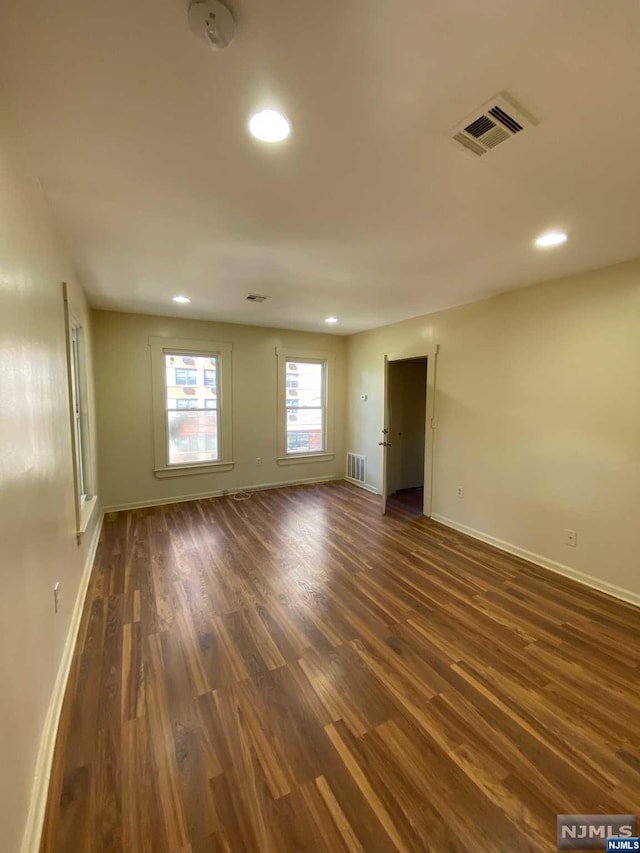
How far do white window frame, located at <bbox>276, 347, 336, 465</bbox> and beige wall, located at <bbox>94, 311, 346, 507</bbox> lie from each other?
0.09m

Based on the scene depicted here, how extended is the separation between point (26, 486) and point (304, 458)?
15.3 feet

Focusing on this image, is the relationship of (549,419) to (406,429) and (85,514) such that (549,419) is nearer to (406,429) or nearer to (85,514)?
(406,429)

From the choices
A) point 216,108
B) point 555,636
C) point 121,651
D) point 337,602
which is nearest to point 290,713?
point 337,602

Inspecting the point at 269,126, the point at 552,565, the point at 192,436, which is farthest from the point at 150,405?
the point at 552,565

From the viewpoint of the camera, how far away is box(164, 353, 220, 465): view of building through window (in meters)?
4.89

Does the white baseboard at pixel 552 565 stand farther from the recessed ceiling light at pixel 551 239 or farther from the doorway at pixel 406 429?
Answer: the recessed ceiling light at pixel 551 239

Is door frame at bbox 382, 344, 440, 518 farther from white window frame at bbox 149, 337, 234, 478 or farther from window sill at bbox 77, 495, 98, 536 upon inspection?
window sill at bbox 77, 495, 98, 536

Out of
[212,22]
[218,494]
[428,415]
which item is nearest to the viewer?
[212,22]

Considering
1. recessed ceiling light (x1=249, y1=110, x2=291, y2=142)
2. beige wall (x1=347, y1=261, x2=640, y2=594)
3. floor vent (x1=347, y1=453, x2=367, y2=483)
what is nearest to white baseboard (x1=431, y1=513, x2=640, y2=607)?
beige wall (x1=347, y1=261, x2=640, y2=594)

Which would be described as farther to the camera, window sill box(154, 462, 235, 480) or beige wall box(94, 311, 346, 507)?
window sill box(154, 462, 235, 480)

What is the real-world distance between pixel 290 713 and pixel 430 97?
2.62 metres

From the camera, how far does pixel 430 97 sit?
1203mm

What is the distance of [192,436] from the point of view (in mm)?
5078

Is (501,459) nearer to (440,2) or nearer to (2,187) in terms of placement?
(440,2)
